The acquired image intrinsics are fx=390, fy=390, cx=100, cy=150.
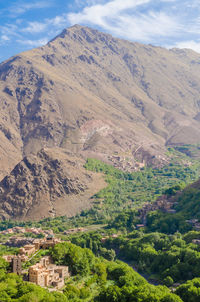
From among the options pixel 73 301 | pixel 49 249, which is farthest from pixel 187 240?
pixel 73 301

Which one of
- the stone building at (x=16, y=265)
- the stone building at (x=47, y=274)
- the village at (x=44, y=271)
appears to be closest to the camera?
the stone building at (x=47, y=274)

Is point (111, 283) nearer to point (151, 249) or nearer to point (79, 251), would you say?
point (79, 251)

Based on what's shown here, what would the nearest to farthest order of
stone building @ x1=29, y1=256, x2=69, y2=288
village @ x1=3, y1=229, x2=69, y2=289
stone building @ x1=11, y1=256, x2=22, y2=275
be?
stone building @ x1=29, y1=256, x2=69, y2=288 < village @ x1=3, y1=229, x2=69, y2=289 < stone building @ x1=11, y1=256, x2=22, y2=275

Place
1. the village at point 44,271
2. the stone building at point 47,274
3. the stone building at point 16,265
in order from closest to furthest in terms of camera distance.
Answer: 1. the stone building at point 47,274
2. the village at point 44,271
3. the stone building at point 16,265

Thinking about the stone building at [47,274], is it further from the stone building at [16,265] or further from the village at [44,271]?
the stone building at [16,265]

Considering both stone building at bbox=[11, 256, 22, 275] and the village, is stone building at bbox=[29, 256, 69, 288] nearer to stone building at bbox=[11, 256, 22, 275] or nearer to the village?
the village

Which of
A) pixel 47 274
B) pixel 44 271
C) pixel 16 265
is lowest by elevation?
pixel 47 274

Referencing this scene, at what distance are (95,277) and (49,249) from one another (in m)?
11.3

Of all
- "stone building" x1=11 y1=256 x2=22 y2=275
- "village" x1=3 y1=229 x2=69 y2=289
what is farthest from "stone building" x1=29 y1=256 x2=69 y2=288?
"stone building" x1=11 y1=256 x2=22 y2=275

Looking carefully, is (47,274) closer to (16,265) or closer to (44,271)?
(44,271)

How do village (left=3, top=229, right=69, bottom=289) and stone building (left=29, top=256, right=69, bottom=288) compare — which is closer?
stone building (left=29, top=256, right=69, bottom=288)

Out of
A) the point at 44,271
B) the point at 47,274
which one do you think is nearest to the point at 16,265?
the point at 44,271

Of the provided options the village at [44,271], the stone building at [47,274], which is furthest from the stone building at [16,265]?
the stone building at [47,274]

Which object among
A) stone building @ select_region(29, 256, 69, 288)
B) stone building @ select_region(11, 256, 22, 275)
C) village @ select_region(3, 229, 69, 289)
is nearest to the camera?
stone building @ select_region(29, 256, 69, 288)
